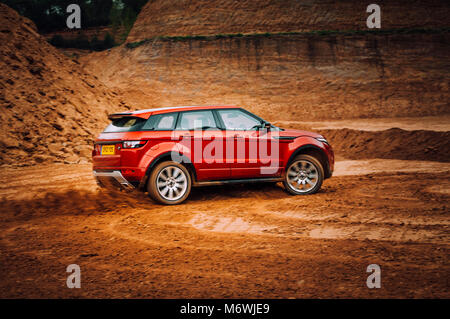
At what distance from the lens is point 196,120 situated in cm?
746

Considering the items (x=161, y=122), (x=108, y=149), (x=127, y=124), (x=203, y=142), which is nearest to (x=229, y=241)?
(x=203, y=142)

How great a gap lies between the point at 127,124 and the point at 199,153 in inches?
54.5

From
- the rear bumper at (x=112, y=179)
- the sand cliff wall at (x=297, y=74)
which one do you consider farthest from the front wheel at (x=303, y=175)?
the sand cliff wall at (x=297, y=74)

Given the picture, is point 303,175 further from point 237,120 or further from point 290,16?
point 290,16

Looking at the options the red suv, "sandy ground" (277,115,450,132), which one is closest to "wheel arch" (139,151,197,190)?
the red suv

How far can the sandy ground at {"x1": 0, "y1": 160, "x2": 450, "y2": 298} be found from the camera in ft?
11.9

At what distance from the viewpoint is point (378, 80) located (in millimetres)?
36219

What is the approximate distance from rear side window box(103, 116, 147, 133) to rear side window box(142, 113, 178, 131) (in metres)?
0.11

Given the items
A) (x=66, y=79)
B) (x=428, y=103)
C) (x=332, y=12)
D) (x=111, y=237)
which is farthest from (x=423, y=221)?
(x=332, y=12)

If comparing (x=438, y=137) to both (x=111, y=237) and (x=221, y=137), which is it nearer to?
(x=221, y=137)

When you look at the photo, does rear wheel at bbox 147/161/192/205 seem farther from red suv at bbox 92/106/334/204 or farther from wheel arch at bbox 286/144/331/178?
wheel arch at bbox 286/144/331/178

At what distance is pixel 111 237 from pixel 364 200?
4679 mm

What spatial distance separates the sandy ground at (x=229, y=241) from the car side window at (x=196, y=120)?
1.48 metres
